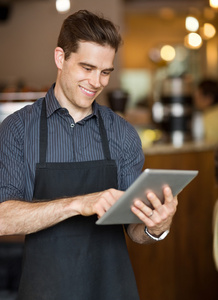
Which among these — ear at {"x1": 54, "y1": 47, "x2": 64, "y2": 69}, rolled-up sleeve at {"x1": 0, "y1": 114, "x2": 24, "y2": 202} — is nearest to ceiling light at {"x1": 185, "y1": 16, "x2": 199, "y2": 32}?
ear at {"x1": 54, "y1": 47, "x2": 64, "y2": 69}

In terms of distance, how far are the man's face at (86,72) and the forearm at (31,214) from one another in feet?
1.23

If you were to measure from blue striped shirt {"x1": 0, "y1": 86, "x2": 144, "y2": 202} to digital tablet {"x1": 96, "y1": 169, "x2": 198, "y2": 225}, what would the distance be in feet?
1.20

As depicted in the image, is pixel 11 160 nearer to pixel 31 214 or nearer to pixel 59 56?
pixel 31 214

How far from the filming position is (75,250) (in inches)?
70.4

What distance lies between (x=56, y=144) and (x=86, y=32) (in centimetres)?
39

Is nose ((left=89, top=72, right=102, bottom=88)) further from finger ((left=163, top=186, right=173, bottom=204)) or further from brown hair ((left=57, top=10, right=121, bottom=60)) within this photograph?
finger ((left=163, top=186, right=173, bottom=204))

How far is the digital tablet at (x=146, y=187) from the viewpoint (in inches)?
53.7

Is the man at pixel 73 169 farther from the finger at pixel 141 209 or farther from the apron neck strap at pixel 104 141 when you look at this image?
the finger at pixel 141 209

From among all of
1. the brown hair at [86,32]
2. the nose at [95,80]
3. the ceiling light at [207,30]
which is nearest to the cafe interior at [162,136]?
the ceiling light at [207,30]

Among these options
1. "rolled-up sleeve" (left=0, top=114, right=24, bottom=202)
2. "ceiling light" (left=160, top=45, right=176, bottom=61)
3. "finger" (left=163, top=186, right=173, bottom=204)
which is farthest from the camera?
"ceiling light" (left=160, top=45, right=176, bottom=61)

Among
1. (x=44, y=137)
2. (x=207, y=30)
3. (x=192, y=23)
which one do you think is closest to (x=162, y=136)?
(x=192, y=23)

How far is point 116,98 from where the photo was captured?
4.19 m

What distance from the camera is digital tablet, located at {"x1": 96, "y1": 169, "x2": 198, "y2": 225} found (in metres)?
1.36

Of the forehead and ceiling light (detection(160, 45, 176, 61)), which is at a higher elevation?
A: ceiling light (detection(160, 45, 176, 61))
